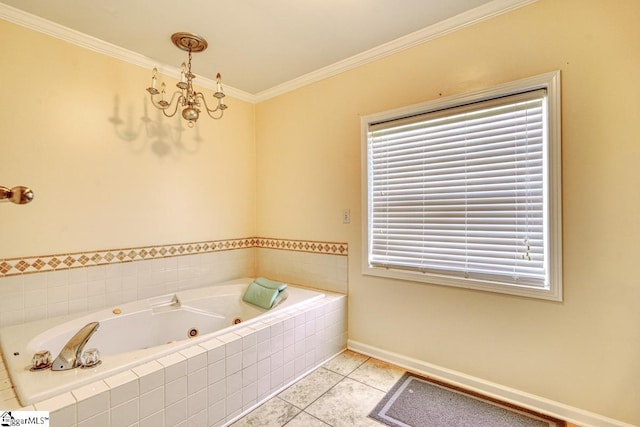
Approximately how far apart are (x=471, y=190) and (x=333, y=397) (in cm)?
160

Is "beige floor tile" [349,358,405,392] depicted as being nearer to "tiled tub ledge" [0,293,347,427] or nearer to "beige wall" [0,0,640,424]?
"beige wall" [0,0,640,424]

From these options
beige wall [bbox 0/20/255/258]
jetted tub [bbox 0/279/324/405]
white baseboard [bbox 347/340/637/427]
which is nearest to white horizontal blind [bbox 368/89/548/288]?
white baseboard [bbox 347/340/637/427]

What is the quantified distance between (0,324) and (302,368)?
188 centimetres

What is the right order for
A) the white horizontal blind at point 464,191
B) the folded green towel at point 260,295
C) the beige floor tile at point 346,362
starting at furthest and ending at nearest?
the folded green towel at point 260,295, the beige floor tile at point 346,362, the white horizontal blind at point 464,191

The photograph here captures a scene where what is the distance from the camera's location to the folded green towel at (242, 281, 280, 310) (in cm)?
243

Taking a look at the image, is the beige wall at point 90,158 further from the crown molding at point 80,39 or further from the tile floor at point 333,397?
the tile floor at point 333,397

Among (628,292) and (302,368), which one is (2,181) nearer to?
(302,368)

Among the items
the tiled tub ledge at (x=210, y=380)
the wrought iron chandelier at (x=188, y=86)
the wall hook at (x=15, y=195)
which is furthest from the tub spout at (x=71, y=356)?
the wrought iron chandelier at (x=188, y=86)

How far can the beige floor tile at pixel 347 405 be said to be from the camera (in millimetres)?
1679

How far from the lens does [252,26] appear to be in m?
2.01

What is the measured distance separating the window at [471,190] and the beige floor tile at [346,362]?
27.4 inches

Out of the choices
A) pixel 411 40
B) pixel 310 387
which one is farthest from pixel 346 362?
pixel 411 40

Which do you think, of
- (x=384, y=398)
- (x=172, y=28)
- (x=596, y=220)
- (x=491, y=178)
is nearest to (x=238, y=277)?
(x=384, y=398)

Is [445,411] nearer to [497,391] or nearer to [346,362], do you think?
[497,391]
